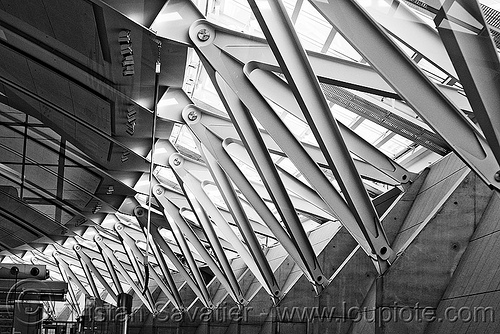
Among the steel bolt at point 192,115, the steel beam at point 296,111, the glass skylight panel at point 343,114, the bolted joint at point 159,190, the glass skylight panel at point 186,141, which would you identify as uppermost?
the glass skylight panel at point 186,141

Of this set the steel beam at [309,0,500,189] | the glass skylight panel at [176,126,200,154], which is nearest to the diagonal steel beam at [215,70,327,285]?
the steel beam at [309,0,500,189]

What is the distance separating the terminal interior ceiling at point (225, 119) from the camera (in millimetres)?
3922

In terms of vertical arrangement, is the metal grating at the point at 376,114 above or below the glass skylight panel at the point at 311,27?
below

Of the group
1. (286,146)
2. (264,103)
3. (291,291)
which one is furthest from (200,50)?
(291,291)

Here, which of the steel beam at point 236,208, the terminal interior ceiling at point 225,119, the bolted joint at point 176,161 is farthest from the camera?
the bolted joint at point 176,161

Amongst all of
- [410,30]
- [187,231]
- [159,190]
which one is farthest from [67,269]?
[187,231]

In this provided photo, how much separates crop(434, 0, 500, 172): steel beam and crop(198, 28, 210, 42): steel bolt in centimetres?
603

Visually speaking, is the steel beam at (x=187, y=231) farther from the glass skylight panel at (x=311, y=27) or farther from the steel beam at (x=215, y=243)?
the glass skylight panel at (x=311, y=27)

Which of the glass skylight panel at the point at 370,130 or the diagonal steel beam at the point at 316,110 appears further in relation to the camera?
the glass skylight panel at the point at 370,130

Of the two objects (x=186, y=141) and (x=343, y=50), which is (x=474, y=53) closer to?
(x=343, y=50)

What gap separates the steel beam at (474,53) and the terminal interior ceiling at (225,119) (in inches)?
0.7

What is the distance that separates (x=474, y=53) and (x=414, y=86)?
8.30 feet

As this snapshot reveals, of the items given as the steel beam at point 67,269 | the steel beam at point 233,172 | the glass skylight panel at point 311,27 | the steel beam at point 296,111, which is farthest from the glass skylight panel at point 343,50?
the steel beam at point 67,269

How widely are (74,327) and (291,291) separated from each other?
67.1 ft
